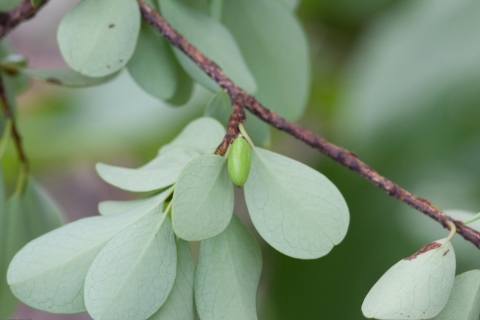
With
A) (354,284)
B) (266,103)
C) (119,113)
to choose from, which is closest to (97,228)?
(266,103)

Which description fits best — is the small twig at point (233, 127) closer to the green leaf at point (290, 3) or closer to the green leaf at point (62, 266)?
the green leaf at point (62, 266)

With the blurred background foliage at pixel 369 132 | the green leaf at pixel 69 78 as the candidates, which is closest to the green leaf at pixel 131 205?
the green leaf at pixel 69 78

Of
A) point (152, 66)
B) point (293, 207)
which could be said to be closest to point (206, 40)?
point (152, 66)

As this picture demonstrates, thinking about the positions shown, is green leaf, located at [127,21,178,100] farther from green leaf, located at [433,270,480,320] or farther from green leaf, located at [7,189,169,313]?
green leaf, located at [433,270,480,320]

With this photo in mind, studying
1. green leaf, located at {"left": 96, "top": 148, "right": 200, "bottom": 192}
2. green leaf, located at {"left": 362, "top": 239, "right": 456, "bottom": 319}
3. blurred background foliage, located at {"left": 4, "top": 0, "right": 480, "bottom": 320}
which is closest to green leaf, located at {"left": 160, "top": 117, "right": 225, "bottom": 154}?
green leaf, located at {"left": 96, "top": 148, "right": 200, "bottom": 192}

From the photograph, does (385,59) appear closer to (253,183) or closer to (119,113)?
(119,113)
